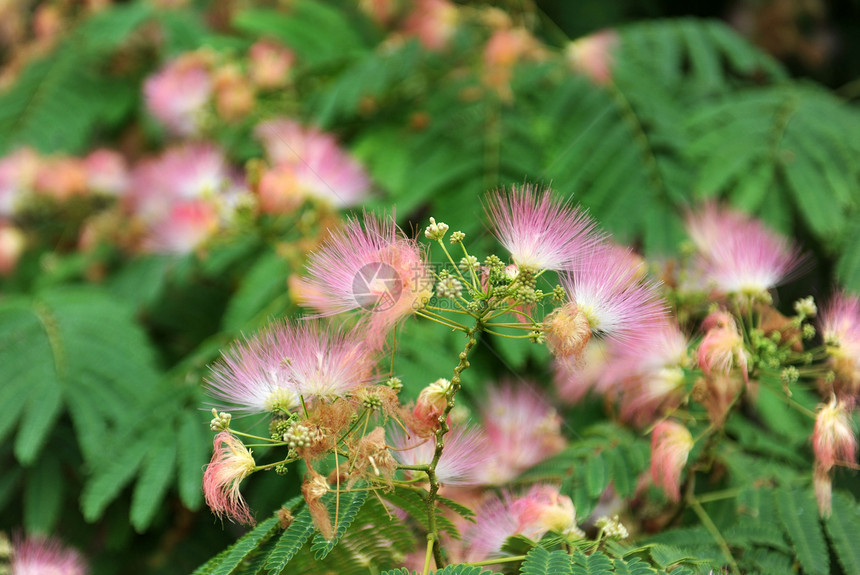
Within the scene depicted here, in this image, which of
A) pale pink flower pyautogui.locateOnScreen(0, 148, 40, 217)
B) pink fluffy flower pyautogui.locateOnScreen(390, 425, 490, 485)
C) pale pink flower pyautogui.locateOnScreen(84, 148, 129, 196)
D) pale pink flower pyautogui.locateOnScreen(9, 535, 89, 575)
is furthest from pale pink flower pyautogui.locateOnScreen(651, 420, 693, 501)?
pale pink flower pyautogui.locateOnScreen(0, 148, 40, 217)

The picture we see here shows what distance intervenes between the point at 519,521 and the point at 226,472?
0.61 m

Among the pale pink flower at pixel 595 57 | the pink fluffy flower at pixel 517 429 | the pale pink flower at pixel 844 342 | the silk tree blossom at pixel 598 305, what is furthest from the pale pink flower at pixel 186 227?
the pale pink flower at pixel 844 342

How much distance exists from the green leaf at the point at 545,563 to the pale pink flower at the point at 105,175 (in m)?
3.04

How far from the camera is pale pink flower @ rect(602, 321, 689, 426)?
1684mm

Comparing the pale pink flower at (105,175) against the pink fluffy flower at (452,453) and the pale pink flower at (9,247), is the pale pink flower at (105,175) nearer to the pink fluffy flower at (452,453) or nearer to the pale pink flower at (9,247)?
the pale pink flower at (9,247)

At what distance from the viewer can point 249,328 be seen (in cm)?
224

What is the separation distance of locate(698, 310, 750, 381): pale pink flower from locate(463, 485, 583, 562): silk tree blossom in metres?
0.40

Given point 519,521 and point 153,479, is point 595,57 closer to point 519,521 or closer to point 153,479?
point 519,521

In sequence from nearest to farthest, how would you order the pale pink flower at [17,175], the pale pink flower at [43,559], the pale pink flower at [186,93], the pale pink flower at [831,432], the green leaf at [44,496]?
the pale pink flower at [831,432]
the pale pink flower at [43,559]
the green leaf at [44,496]
the pale pink flower at [186,93]
the pale pink flower at [17,175]

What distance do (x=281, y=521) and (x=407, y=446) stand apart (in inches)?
10.0

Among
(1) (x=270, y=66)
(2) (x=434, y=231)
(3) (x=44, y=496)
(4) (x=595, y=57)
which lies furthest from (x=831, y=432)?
(1) (x=270, y=66)

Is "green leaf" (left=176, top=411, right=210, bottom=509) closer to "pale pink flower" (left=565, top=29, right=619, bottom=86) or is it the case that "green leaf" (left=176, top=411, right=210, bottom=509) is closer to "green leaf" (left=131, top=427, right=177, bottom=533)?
"green leaf" (left=131, top=427, right=177, bottom=533)

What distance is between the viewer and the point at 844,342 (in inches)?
64.1

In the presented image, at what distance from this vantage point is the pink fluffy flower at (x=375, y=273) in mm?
1153
